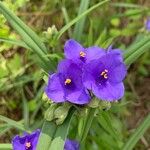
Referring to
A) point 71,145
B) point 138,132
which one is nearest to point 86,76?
point 71,145

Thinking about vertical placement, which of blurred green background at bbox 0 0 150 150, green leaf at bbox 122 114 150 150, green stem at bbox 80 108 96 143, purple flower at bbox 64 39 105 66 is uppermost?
purple flower at bbox 64 39 105 66

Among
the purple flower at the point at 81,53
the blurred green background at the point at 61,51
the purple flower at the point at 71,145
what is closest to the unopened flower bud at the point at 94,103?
the purple flower at the point at 81,53

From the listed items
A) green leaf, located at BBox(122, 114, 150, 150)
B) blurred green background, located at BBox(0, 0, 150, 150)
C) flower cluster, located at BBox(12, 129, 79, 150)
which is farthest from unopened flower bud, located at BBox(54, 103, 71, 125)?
blurred green background, located at BBox(0, 0, 150, 150)

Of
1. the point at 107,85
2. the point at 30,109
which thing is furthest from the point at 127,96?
the point at 107,85

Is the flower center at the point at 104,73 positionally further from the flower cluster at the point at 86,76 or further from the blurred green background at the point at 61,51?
the blurred green background at the point at 61,51

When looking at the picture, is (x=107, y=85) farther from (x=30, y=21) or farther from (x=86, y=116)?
(x=30, y=21)

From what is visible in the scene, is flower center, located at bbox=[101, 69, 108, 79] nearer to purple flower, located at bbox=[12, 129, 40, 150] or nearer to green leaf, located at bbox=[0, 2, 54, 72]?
green leaf, located at bbox=[0, 2, 54, 72]

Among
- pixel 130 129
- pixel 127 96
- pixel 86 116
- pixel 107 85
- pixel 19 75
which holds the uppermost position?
pixel 107 85
